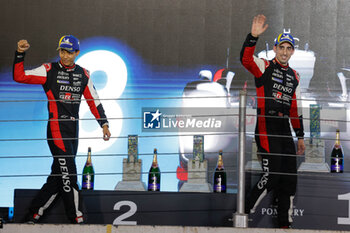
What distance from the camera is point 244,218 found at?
2.68 metres

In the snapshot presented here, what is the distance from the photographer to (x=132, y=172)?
377cm

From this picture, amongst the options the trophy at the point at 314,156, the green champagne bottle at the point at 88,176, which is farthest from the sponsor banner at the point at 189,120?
the trophy at the point at 314,156

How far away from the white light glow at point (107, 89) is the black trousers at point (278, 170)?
1.25 metres

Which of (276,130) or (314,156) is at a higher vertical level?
(276,130)

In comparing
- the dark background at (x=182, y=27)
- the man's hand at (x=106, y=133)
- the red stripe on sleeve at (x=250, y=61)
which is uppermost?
the dark background at (x=182, y=27)

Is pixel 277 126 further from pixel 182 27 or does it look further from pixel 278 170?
pixel 182 27

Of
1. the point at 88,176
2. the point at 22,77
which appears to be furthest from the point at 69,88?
the point at 88,176

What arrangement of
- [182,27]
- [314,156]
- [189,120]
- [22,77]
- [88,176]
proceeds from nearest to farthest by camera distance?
1. [22,77]
2. [314,156]
3. [88,176]
4. [189,120]
5. [182,27]

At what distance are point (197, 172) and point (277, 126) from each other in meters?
0.60

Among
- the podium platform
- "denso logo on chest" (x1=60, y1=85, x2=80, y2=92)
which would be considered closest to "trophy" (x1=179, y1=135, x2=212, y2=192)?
the podium platform

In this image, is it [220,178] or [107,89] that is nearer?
[220,178]

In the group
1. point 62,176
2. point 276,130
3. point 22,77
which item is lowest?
point 62,176

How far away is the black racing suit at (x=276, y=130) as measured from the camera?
3.29m

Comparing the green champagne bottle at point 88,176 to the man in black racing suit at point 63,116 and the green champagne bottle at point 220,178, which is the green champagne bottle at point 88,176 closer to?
the man in black racing suit at point 63,116
